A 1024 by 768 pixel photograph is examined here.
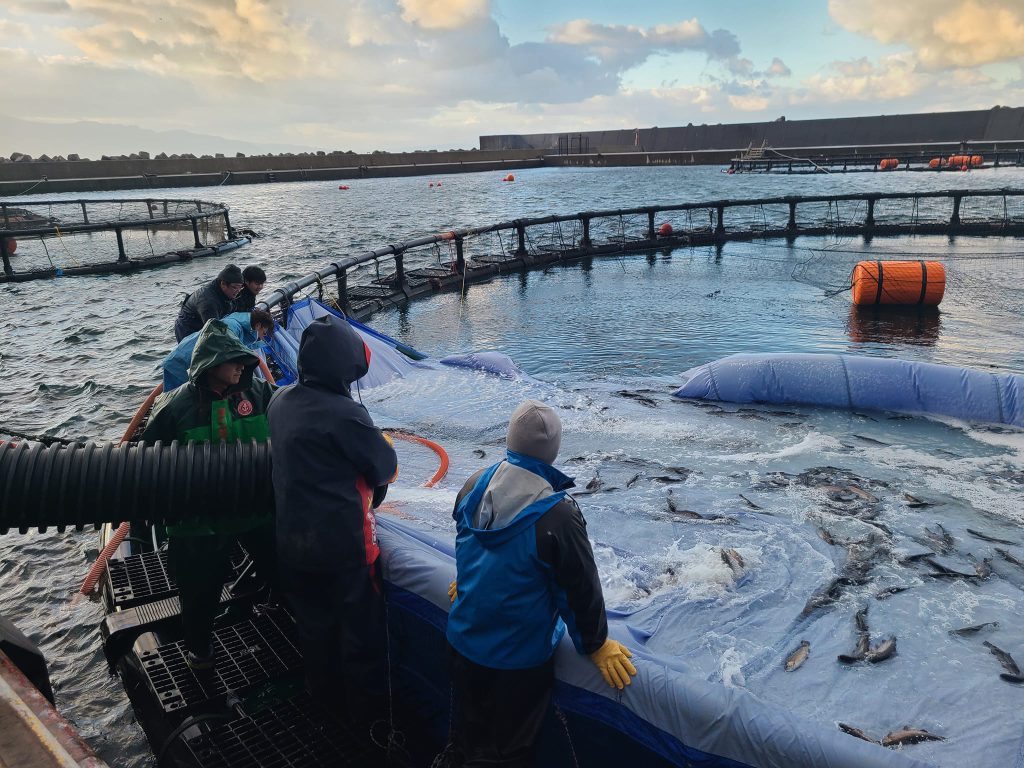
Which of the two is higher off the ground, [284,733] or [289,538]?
[289,538]

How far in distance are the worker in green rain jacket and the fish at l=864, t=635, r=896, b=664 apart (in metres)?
4.02

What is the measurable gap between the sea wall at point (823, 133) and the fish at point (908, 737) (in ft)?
406

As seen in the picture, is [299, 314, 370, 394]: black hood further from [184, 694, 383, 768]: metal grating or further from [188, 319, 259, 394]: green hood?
[184, 694, 383, 768]: metal grating

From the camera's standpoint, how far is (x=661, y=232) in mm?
29172

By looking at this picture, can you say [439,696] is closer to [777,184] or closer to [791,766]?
[791,766]

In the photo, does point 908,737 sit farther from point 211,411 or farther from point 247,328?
point 247,328

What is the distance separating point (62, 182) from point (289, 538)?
9714 cm

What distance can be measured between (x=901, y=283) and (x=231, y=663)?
17.5 meters

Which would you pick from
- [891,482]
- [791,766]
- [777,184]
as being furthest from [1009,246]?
[777,184]

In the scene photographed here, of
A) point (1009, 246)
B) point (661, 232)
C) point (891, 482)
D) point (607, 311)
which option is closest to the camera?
point (891, 482)

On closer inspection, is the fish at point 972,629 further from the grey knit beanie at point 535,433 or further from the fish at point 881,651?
the grey knit beanie at point 535,433

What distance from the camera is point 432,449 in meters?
8.05

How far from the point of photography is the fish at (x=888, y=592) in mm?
5066

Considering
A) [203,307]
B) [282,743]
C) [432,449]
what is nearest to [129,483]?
[282,743]
